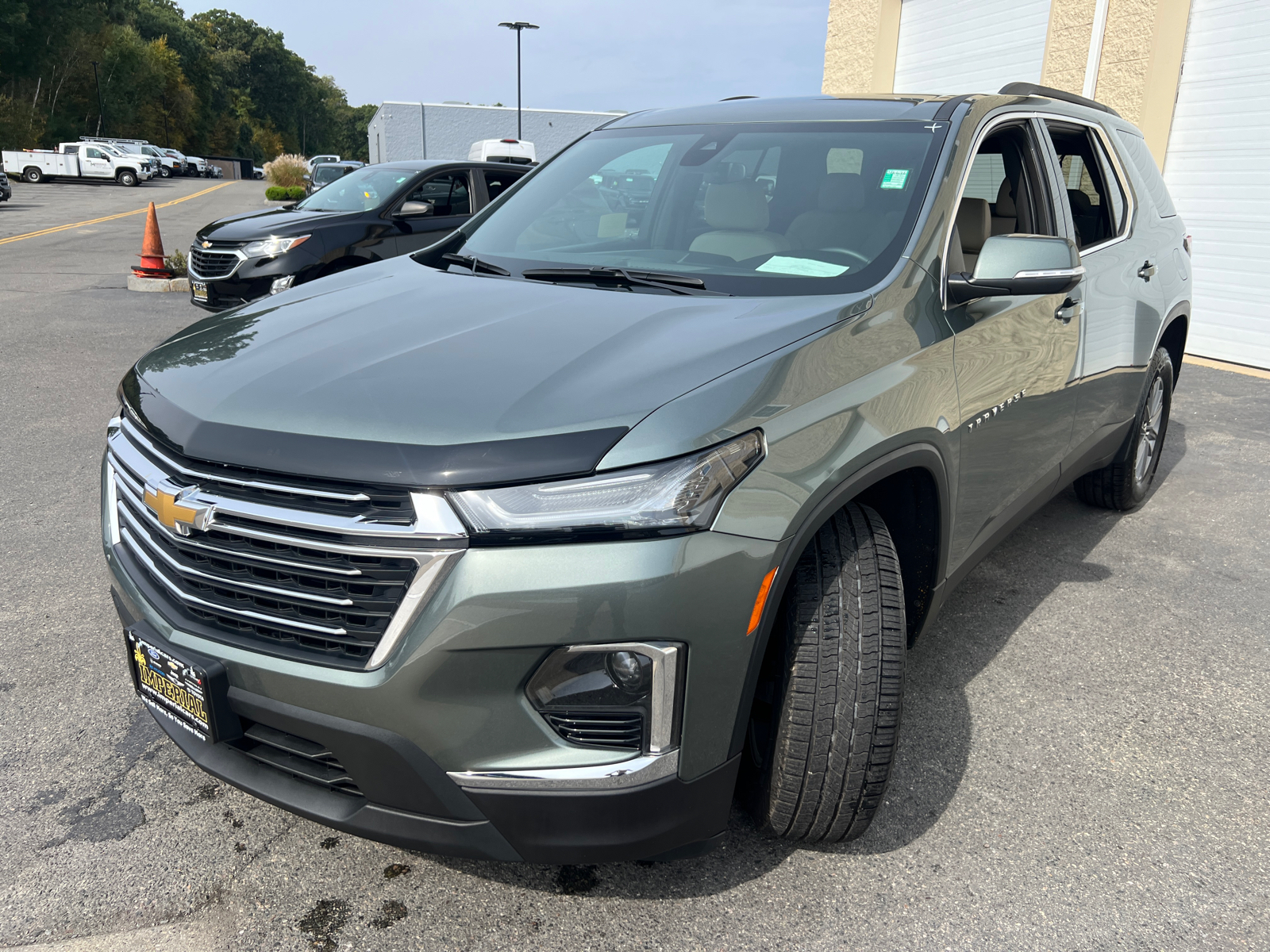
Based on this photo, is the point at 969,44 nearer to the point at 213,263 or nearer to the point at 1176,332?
the point at 1176,332

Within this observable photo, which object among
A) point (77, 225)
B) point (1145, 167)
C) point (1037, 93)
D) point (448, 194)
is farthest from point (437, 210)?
point (77, 225)

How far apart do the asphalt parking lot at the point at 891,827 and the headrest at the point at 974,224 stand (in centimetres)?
132

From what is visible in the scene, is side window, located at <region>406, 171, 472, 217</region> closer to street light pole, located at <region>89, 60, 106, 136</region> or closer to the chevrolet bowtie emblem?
the chevrolet bowtie emblem

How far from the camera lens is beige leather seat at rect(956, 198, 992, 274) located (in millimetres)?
3072

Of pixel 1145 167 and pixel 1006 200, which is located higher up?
pixel 1145 167

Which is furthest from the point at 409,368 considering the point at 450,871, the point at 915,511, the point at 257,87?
the point at 257,87

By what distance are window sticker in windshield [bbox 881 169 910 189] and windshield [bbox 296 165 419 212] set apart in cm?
691

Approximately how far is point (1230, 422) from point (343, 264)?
23.0 ft

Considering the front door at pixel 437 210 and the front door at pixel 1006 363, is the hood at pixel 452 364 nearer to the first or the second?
the front door at pixel 1006 363

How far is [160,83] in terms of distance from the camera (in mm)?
74562

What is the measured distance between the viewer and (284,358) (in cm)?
214

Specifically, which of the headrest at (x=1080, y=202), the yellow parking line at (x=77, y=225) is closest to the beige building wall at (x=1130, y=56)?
the headrest at (x=1080, y=202)

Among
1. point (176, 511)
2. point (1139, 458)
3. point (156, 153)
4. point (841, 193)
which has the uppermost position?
point (156, 153)

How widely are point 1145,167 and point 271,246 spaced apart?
6654 mm
